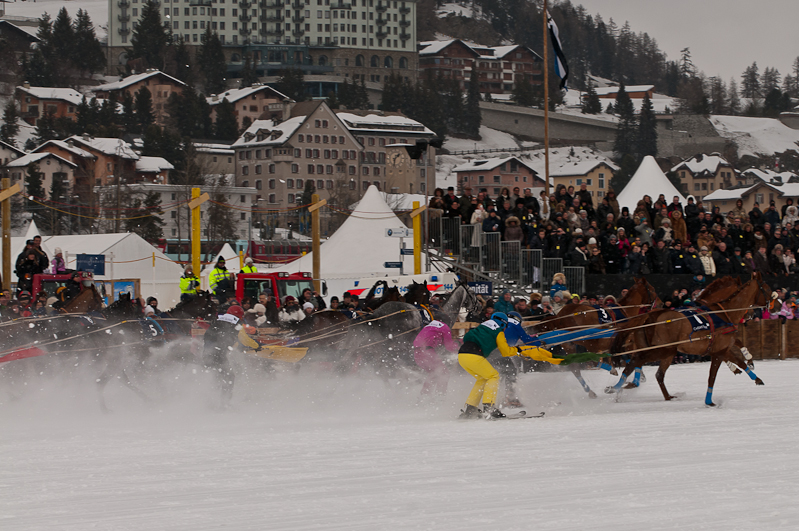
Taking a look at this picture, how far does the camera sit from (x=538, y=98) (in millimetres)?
170750

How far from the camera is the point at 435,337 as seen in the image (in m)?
11.8

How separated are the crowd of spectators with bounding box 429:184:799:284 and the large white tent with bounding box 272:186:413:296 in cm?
248

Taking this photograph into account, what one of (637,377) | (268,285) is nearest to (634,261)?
(637,377)

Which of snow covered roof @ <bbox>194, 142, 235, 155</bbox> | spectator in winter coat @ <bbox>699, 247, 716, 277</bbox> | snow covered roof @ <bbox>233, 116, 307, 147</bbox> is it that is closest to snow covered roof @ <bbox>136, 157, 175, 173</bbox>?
snow covered roof @ <bbox>194, 142, 235, 155</bbox>

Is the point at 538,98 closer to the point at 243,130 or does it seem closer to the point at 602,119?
the point at 602,119

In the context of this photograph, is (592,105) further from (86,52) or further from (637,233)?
(637,233)

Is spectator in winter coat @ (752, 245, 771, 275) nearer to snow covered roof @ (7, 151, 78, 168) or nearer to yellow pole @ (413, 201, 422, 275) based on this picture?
yellow pole @ (413, 201, 422, 275)

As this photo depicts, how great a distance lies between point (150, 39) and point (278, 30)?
22.9 meters

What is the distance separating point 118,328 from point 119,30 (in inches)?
6500

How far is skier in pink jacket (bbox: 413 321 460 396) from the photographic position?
11.8 m

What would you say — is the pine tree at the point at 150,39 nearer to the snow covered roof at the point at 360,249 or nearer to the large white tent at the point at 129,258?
the large white tent at the point at 129,258

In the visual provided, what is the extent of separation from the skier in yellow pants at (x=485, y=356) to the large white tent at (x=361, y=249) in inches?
489

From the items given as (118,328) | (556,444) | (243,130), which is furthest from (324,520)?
(243,130)

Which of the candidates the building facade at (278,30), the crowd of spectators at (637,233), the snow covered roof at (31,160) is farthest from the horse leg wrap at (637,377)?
the building facade at (278,30)
